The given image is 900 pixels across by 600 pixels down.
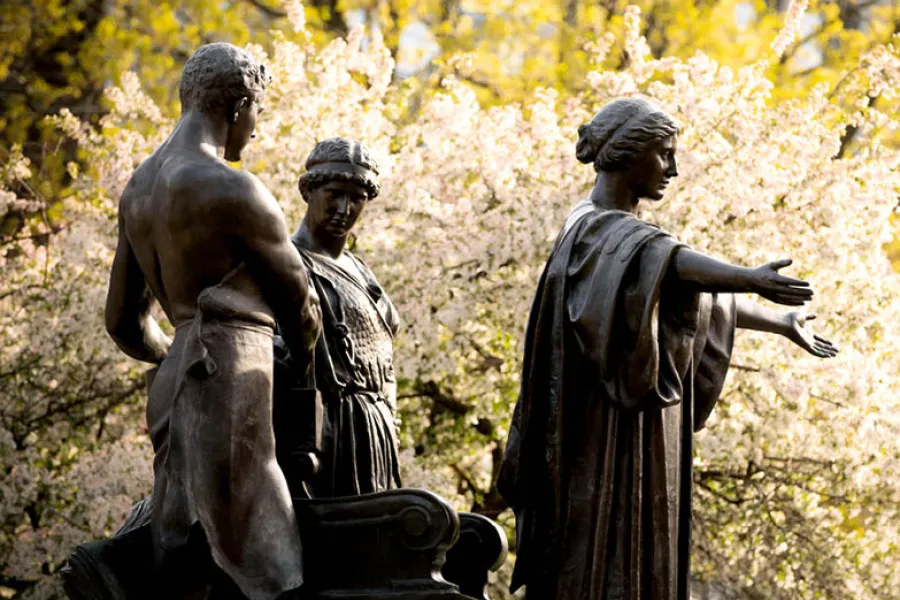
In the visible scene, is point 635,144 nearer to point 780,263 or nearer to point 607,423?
point 780,263

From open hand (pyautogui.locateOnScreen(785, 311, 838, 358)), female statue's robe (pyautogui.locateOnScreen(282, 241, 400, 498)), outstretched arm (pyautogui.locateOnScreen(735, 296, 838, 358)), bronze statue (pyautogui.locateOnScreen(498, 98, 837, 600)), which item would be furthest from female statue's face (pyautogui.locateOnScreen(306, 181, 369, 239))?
open hand (pyautogui.locateOnScreen(785, 311, 838, 358))

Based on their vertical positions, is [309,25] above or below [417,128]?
above

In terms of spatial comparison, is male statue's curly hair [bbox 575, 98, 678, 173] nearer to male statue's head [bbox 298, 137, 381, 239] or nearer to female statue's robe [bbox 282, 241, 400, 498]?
male statue's head [bbox 298, 137, 381, 239]

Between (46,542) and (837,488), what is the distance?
20.3 feet

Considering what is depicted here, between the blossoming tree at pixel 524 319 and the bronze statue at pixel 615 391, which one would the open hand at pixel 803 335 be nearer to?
the bronze statue at pixel 615 391

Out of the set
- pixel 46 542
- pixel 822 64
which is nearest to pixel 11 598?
pixel 46 542

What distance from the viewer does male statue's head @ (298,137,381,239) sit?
774 centimetres

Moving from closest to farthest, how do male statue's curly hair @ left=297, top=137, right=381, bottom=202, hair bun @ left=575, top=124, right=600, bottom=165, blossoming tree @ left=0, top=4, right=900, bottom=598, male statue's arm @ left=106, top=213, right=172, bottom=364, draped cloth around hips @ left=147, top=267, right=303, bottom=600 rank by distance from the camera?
draped cloth around hips @ left=147, top=267, right=303, bottom=600, male statue's arm @ left=106, top=213, right=172, bottom=364, hair bun @ left=575, top=124, right=600, bottom=165, male statue's curly hair @ left=297, top=137, right=381, bottom=202, blossoming tree @ left=0, top=4, right=900, bottom=598

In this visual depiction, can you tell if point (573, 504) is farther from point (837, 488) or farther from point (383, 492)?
point (837, 488)

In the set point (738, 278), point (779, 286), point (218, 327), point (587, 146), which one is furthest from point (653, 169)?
point (218, 327)

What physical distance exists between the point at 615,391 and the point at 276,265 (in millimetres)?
1319

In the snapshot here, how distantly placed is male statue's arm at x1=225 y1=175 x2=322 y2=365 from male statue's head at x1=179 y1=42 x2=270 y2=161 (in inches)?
11.0

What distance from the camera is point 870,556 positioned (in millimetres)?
14984

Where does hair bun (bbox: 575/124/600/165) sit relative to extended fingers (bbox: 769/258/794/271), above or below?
above
